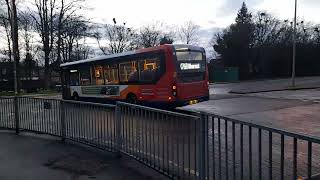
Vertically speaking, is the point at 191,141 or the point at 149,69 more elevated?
the point at 149,69

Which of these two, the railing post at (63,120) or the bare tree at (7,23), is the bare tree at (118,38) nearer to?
the bare tree at (7,23)

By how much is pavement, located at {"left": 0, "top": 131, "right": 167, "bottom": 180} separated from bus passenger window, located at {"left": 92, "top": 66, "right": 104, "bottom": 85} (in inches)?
510

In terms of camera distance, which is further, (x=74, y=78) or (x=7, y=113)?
(x=74, y=78)

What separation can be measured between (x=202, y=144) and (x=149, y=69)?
13.8 m

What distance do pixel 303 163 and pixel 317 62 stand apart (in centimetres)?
7129

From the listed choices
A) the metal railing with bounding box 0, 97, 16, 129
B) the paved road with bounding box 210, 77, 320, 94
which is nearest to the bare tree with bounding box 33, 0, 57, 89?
the paved road with bounding box 210, 77, 320, 94

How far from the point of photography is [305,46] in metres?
71.6

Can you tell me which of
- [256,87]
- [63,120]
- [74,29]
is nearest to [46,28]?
[74,29]

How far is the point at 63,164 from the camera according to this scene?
26.0 ft

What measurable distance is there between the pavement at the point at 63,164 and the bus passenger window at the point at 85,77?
14.6m

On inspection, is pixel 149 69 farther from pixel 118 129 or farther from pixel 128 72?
pixel 118 129

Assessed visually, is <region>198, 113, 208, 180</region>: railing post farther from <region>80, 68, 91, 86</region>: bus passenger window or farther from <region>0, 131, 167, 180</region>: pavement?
<region>80, 68, 91, 86</region>: bus passenger window

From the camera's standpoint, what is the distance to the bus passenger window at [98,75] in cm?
2316

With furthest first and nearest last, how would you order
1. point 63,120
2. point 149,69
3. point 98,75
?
point 98,75 < point 149,69 < point 63,120
